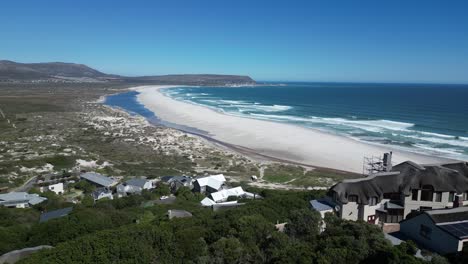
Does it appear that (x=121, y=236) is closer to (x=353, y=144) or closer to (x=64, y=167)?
(x=64, y=167)

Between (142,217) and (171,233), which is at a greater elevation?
(171,233)

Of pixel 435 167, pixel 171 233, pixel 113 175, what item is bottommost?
pixel 113 175

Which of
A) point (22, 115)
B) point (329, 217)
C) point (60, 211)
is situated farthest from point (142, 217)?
point (22, 115)

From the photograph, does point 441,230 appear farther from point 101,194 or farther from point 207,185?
point 101,194

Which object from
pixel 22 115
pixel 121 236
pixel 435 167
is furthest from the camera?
pixel 22 115

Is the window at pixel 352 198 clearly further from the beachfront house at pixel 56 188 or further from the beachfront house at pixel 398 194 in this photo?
the beachfront house at pixel 56 188

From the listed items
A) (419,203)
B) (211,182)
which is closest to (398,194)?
(419,203)
